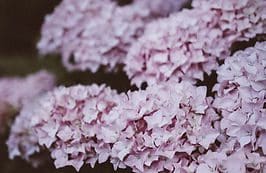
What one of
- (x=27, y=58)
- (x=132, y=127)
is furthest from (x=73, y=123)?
(x=27, y=58)

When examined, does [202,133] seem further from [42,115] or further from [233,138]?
[42,115]

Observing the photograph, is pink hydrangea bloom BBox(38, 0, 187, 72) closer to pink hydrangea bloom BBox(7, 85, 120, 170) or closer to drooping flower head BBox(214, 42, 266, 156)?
pink hydrangea bloom BBox(7, 85, 120, 170)

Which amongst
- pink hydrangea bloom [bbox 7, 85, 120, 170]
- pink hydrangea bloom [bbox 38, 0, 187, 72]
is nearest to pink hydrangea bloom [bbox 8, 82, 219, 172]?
pink hydrangea bloom [bbox 7, 85, 120, 170]

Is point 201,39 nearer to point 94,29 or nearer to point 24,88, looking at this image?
point 94,29

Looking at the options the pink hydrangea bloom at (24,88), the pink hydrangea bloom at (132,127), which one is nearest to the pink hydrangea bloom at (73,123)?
the pink hydrangea bloom at (132,127)

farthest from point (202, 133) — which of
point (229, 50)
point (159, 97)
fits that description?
point (229, 50)

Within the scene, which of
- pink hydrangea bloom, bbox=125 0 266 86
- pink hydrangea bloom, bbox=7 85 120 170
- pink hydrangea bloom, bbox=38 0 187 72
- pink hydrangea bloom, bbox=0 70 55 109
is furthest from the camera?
pink hydrangea bloom, bbox=0 70 55 109
